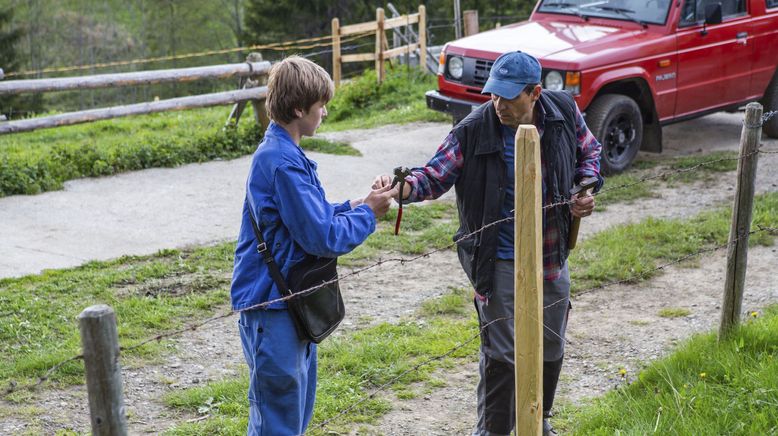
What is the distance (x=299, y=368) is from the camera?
10.8 feet

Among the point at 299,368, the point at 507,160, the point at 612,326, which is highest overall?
the point at 507,160

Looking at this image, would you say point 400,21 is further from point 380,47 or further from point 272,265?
point 272,265

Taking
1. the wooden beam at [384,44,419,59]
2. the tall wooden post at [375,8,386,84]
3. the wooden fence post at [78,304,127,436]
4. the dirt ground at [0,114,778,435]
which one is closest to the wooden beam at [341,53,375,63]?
the tall wooden post at [375,8,386,84]

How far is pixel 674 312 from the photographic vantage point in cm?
620

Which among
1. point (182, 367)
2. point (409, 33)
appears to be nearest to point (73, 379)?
point (182, 367)

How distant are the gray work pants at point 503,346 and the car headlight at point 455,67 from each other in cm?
603

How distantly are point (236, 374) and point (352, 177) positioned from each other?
4.77 m

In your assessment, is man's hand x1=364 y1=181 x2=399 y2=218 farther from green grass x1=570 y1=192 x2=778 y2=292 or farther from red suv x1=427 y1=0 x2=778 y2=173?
red suv x1=427 y1=0 x2=778 y2=173

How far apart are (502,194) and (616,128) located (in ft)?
20.0

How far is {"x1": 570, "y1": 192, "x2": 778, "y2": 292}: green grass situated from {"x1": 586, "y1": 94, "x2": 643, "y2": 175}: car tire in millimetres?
1421

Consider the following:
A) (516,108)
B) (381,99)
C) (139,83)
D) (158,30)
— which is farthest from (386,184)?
(158,30)

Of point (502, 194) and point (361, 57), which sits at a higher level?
point (361, 57)

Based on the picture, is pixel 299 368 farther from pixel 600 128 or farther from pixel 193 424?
pixel 600 128

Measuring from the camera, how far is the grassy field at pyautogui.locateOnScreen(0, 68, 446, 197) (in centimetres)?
928
